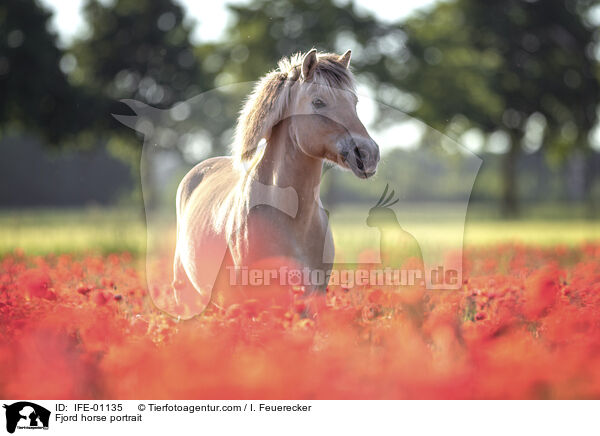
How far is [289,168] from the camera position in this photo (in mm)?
4082

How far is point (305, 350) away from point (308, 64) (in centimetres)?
218

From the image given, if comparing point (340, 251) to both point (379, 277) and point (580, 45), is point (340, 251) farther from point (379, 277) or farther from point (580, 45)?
point (580, 45)

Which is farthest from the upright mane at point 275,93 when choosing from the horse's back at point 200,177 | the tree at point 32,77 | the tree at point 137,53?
the tree at point 32,77

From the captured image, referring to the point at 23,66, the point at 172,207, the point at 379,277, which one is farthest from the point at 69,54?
the point at 379,277

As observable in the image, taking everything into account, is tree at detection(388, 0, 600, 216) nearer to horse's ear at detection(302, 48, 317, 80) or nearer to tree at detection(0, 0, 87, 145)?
tree at detection(0, 0, 87, 145)

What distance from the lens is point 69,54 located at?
2042 centimetres

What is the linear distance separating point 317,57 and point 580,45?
28698 mm

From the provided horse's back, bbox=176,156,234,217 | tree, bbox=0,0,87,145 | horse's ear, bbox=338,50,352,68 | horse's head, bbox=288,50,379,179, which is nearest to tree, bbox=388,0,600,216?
tree, bbox=0,0,87,145

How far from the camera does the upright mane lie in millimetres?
3934

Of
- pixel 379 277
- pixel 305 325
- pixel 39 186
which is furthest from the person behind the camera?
pixel 39 186

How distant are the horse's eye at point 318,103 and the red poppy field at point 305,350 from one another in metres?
1.27

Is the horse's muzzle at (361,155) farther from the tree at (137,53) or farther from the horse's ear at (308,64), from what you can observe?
the tree at (137,53)

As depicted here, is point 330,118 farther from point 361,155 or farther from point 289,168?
point 289,168

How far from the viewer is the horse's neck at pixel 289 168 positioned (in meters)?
4.07
